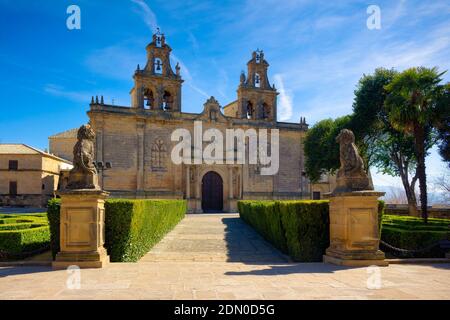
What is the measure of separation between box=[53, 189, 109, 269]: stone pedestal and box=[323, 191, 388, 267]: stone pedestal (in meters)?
5.45

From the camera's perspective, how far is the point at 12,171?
3297cm

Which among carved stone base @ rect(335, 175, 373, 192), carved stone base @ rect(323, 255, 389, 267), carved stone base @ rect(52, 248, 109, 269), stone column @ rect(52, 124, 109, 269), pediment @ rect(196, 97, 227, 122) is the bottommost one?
carved stone base @ rect(323, 255, 389, 267)

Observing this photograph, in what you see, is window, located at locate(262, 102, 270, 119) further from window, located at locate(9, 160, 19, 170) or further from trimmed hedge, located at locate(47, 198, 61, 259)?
trimmed hedge, located at locate(47, 198, 61, 259)

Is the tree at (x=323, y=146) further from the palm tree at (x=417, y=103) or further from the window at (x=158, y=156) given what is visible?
the window at (x=158, y=156)

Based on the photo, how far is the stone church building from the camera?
28.6 meters

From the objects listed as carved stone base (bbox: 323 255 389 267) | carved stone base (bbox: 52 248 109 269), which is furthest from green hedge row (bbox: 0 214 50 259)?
carved stone base (bbox: 323 255 389 267)

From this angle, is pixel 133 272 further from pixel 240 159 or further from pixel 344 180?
pixel 240 159

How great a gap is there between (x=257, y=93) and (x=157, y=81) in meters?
10.3

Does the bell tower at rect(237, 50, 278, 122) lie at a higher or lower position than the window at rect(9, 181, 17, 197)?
higher

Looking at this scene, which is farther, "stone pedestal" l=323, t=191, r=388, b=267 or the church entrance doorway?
the church entrance doorway

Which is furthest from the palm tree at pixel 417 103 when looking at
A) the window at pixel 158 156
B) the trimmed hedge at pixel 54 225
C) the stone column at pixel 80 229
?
the window at pixel 158 156

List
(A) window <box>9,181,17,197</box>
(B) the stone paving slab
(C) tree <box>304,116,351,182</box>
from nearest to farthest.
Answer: (B) the stone paving slab
(C) tree <box>304,116,351,182</box>
(A) window <box>9,181,17,197</box>

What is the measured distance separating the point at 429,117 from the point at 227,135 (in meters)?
19.0

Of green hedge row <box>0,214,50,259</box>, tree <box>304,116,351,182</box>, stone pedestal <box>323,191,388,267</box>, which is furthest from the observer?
tree <box>304,116,351,182</box>
